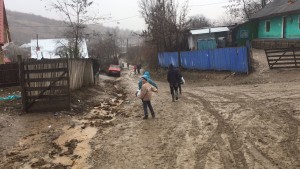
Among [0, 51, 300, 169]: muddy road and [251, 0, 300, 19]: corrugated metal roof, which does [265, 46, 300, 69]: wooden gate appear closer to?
[0, 51, 300, 169]: muddy road

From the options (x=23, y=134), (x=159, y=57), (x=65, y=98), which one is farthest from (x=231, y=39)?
(x=23, y=134)

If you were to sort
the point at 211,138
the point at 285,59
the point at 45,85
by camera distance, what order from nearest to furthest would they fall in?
the point at 211,138
the point at 45,85
the point at 285,59

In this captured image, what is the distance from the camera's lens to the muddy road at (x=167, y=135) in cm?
725

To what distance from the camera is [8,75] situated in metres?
20.7

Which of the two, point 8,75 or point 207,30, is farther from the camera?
point 207,30

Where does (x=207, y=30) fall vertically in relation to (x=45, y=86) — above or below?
above

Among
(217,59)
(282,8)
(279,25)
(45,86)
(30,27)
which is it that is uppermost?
(30,27)

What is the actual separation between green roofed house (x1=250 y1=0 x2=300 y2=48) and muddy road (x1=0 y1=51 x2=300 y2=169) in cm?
1582

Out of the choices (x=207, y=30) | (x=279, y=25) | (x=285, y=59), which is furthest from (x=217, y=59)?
(x=207, y=30)

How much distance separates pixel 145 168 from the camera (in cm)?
696

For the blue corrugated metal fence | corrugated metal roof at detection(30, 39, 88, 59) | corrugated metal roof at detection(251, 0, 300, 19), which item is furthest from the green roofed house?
corrugated metal roof at detection(30, 39, 88, 59)

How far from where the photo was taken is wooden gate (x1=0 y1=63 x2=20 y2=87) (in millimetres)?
20562

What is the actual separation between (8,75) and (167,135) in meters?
14.6

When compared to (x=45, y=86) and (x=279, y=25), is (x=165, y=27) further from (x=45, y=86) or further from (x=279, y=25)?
(x=45, y=86)
